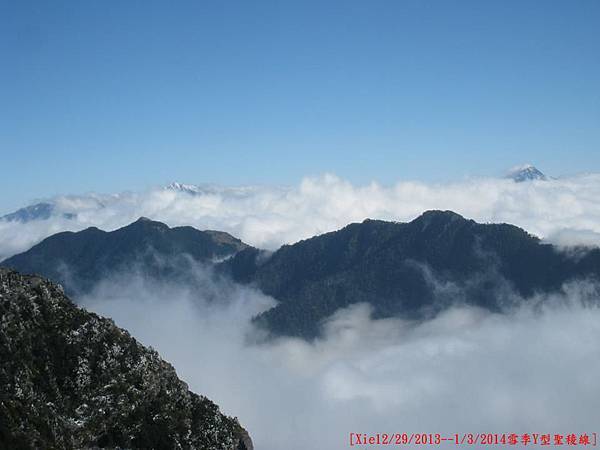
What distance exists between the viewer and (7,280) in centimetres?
12694

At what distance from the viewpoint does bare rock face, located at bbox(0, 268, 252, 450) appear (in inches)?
4269

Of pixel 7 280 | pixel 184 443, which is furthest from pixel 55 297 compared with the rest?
pixel 184 443

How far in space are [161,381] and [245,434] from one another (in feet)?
83.9

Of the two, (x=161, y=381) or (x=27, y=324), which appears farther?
(x=161, y=381)

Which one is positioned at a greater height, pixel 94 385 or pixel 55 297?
pixel 55 297

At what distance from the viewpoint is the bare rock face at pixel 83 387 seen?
108m

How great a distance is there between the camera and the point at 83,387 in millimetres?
120188

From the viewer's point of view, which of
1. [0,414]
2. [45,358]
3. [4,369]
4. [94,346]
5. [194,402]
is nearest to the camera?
[0,414]

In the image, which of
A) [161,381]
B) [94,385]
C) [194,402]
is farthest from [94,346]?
[194,402]

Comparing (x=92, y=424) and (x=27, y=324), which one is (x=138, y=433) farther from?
(x=27, y=324)

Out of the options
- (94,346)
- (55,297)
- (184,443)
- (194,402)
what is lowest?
(184,443)

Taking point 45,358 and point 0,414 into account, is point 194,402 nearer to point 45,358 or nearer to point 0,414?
point 45,358

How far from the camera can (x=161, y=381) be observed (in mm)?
133750

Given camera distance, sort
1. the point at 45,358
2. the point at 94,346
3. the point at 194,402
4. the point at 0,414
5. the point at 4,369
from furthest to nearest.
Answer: the point at 194,402, the point at 94,346, the point at 45,358, the point at 4,369, the point at 0,414
